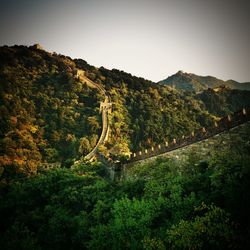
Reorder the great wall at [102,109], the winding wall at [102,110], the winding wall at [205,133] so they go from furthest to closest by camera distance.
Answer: the winding wall at [102,110] < the great wall at [102,109] < the winding wall at [205,133]

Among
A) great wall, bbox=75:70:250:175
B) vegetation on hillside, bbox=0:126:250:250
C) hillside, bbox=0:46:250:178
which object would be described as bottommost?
vegetation on hillside, bbox=0:126:250:250

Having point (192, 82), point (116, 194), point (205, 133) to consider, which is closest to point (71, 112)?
point (116, 194)

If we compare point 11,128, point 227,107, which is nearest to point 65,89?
point 11,128

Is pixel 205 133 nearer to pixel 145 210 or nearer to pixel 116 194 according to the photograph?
pixel 116 194

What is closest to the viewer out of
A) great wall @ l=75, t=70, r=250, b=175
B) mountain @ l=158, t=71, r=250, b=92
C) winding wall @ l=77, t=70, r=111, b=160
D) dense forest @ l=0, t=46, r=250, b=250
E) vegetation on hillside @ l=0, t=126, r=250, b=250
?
vegetation on hillside @ l=0, t=126, r=250, b=250

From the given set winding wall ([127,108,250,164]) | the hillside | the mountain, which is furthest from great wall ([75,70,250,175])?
the mountain

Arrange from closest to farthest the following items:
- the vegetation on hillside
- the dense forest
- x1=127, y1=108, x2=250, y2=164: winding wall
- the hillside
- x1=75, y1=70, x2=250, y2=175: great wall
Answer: the vegetation on hillside, the dense forest, x1=127, y1=108, x2=250, y2=164: winding wall, x1=75, y1=70, x2=250, y2=175: great wall, the hillside

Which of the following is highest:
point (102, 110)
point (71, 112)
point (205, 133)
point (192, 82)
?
point (192, 82)

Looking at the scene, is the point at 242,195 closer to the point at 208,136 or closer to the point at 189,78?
the point at 208,136

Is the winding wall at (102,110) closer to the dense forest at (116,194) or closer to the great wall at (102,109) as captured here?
the great wall at (102,109)

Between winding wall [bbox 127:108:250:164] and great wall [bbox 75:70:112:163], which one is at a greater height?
great wall [bbox 75:70:112:163]

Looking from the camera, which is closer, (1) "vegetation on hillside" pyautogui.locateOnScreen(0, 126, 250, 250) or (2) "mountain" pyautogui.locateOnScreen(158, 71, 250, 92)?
(1) "vegetation on hillside" pyautogui.locateOnScreen(0, 126, 250, 250)

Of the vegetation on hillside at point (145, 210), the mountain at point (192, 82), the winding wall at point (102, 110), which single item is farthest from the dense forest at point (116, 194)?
the mountain at point (192, 82)

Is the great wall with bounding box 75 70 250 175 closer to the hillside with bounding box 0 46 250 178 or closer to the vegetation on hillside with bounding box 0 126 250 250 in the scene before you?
the vegetation on hillside with bounding box 0 126 250 250
